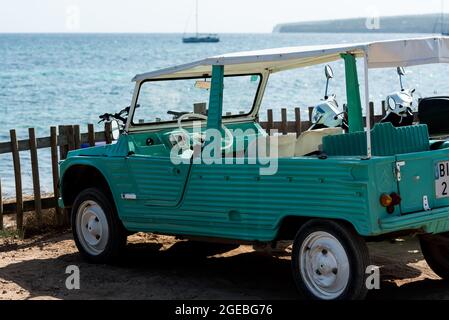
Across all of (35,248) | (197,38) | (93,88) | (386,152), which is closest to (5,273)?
(35,248)

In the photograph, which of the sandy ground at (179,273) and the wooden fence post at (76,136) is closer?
the sandy ground at (179,273)

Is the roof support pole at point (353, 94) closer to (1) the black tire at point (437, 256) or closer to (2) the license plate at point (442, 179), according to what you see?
(2) the license plate at point (442, 179)

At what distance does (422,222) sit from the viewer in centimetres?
727

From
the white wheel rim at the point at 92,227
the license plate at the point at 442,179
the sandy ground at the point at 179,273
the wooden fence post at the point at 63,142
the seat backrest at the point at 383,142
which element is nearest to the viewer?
the license plate at the point at 442,179

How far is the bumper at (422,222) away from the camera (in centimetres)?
703

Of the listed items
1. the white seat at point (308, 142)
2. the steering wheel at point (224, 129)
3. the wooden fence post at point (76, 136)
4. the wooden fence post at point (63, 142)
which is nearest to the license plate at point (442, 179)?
the white seat at point (308, 142)

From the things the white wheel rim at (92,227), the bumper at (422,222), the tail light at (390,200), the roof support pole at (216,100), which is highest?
the roof support pole at (216,100)

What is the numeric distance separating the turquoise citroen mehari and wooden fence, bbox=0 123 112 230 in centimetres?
199

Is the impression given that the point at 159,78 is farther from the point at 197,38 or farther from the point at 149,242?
the point at 197,38

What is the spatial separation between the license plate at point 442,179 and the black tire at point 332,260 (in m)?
0.81

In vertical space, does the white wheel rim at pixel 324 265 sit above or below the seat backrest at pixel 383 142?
below

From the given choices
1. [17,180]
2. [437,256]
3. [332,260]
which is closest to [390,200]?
[332,260]

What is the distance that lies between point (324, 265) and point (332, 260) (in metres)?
0.09
